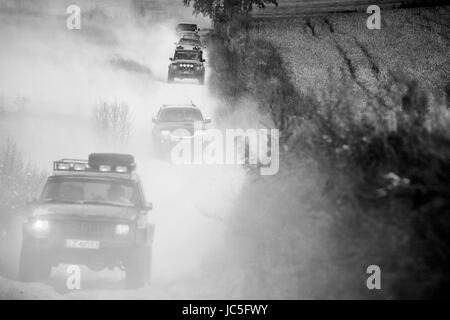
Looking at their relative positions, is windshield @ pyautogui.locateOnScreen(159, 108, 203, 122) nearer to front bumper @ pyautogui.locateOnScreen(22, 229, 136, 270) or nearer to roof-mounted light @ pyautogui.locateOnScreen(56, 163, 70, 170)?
roof-mounted light @ pyautogui.locateOnScreen(56, 163, 70, 170)

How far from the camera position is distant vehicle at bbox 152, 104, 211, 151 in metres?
21.5

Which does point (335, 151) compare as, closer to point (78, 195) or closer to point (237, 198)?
point (78, 195)

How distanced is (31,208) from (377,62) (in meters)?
25.3

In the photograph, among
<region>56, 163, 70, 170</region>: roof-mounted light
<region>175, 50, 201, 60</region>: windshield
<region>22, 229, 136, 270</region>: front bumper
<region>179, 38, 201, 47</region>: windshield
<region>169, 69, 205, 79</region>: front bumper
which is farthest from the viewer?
<region>179, 38, 201, 47</region>: windshield

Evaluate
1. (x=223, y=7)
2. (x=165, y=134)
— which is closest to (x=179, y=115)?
(x=165, y=134)

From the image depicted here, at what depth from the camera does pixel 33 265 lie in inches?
418

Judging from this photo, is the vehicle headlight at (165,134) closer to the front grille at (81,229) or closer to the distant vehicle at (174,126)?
the distant vehicle at (174,126)

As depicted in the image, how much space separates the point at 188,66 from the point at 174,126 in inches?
370

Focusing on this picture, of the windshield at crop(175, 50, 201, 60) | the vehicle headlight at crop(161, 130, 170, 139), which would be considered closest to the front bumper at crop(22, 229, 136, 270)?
the vehicle headlight at crop(161, 130, 170, 139)

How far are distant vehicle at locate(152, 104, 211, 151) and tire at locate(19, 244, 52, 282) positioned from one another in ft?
35.2

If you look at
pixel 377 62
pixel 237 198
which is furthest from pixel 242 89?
pixel 237 198

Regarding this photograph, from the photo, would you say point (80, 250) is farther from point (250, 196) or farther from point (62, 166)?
point (250, 196)

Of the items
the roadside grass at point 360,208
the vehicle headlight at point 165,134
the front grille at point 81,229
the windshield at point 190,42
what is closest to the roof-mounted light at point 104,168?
the front grille at point 81,229

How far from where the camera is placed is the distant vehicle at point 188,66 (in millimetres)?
30406
